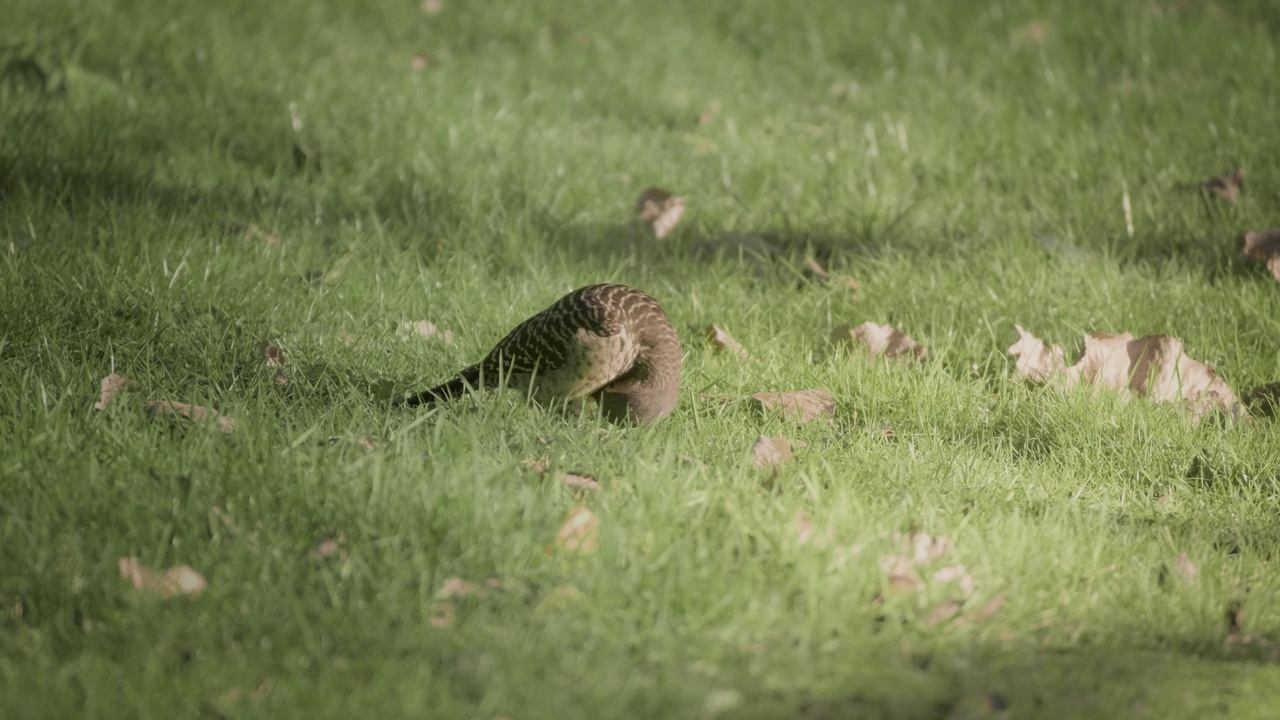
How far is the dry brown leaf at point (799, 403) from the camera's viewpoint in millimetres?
4250

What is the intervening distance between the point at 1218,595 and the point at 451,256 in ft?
10.8

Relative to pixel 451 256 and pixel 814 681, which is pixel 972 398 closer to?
pixel 814 681

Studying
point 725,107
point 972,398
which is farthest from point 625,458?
point 725,107

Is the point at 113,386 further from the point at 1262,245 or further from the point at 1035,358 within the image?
the point at 1262,245

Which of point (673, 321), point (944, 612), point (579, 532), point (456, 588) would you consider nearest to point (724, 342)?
point (673, 321)

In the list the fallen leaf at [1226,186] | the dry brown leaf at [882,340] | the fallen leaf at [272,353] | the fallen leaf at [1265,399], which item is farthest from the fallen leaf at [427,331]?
the fallen leaf at [1226,186]

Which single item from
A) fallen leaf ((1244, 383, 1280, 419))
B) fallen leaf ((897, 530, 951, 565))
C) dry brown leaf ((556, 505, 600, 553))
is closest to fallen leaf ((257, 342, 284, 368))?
dry brown leaf ((556, 505, 600, 553))

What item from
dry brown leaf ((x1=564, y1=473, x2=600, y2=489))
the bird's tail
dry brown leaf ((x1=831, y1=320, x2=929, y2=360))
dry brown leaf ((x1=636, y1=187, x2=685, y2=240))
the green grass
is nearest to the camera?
the green grass

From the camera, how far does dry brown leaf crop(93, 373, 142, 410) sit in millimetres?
3865

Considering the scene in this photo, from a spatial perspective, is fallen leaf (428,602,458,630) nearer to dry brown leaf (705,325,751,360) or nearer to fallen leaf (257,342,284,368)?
fallen leaf (257,342,284,368)

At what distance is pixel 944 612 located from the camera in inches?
122

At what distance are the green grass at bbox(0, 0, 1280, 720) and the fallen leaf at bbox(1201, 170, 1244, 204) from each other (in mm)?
81

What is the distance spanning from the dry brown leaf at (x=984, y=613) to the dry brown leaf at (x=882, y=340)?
1692 millimetres

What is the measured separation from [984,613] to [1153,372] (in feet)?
5.91
